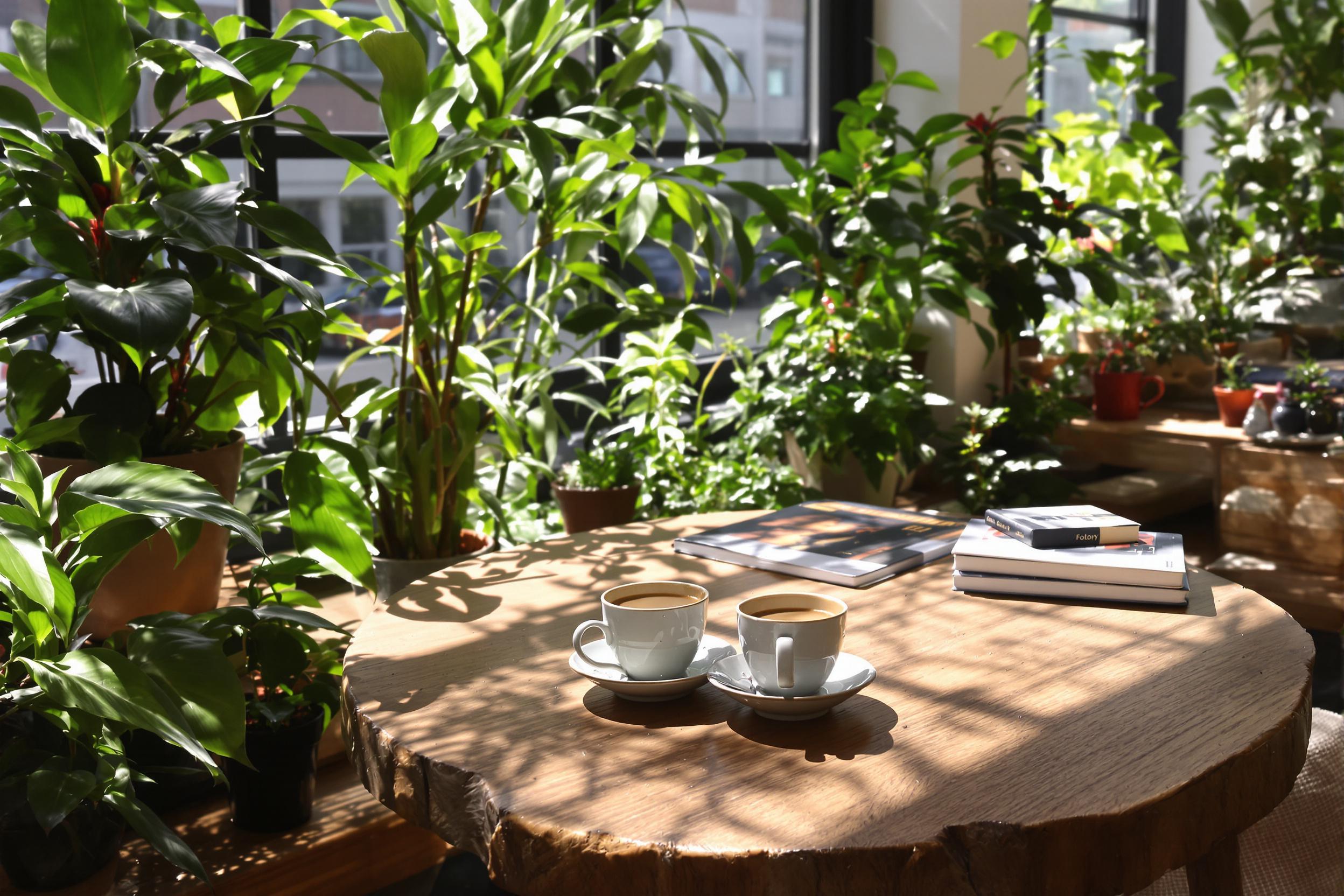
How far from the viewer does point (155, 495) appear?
1079 mm

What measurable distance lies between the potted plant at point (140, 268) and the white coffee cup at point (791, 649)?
2.20 feet

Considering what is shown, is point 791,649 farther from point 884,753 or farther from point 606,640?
point 606,640

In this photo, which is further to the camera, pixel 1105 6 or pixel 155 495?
→ pixel 1105 6

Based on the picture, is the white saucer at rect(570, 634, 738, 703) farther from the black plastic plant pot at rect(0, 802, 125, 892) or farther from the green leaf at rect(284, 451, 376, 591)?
the black plastic plant pot at rect(0, 802, 125, 892)

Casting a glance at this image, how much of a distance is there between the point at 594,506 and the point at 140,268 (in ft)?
3.76

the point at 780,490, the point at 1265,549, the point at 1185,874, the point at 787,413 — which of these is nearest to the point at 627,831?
the point at 1185,874

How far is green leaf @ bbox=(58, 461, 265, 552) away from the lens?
1031 mm

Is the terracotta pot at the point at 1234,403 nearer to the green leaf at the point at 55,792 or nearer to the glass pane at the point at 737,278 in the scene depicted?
the glass pane at the point at 737,278

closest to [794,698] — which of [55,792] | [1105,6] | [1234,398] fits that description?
[55,792]

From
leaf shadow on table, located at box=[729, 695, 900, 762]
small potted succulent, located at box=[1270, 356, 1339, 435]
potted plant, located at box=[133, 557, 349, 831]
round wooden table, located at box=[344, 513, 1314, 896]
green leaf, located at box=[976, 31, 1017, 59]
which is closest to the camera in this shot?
round wooden table, located at box=[344, 513, 1314, 896]

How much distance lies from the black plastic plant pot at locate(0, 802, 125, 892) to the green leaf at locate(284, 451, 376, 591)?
1.28ft

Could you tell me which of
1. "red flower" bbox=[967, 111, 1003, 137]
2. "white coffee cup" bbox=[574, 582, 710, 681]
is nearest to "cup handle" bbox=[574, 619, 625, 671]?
"white coffee cup" bbox=[574, 582, 710, 681]

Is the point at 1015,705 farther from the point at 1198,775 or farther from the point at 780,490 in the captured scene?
the point at 780,490

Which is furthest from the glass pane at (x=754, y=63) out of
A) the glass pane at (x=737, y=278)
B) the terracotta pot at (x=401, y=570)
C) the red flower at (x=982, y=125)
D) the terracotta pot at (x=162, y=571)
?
the terracotta pot at (x=162, y=571)
